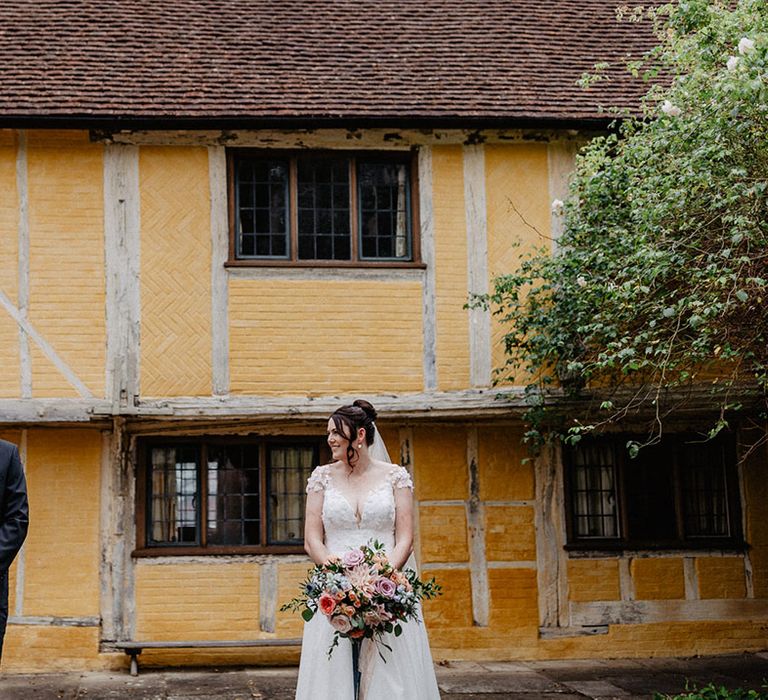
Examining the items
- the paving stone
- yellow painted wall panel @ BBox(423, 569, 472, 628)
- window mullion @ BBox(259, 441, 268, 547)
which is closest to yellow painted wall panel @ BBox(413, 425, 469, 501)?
yellow painted wall panel @ BBox(423, 569, 472, 628)

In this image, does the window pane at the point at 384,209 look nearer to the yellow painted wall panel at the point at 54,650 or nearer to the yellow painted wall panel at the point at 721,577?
the yellow painted wall panel at the point at 721,577

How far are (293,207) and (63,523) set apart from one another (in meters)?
3.75

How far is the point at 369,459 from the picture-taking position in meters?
6.76

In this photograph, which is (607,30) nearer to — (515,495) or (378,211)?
(378,211)

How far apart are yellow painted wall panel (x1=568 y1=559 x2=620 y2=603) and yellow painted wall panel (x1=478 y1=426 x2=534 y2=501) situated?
87 centimetres

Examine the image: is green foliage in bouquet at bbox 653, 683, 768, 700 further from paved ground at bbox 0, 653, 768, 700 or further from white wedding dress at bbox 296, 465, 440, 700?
white wedding dress at bbox 296, 465, 440, 700

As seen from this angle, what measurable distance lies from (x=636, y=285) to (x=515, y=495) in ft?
10.5

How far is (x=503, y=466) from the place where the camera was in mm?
10797

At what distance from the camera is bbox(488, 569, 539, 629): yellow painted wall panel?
10.6m

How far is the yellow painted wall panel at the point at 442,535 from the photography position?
10.6m

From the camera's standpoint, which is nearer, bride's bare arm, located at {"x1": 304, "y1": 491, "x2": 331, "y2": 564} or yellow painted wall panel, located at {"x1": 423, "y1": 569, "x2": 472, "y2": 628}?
bride's bare arm, located at {"x1": 304, "y1": 491, "x2": 331, "y2": 564}

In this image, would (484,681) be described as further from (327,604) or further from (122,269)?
(122,269)

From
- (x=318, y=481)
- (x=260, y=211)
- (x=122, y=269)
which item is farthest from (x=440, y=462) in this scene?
(x=318, y=481)

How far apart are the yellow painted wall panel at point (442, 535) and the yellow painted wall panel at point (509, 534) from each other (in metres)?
0.26
